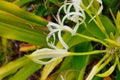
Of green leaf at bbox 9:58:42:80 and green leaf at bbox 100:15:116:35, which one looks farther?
green leaf at bbox 9:58:42:80

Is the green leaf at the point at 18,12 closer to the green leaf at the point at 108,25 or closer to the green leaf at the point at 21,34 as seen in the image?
the green leaf at the point at 21,34

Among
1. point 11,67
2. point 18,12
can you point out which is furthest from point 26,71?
point 18,12

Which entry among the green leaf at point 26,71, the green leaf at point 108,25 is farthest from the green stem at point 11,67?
the green leaf at point 108,25

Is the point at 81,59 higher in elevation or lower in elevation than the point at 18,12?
lower

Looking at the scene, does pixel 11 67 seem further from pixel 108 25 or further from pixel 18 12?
pixel 108 25

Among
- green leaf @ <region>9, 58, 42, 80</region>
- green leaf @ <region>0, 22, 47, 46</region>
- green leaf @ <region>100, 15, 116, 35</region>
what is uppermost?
green leaf @ <region>100, 15, 116, 35</region>

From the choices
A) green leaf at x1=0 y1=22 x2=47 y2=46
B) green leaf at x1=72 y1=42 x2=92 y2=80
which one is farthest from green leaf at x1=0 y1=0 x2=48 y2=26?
green leaf at x1=72 y1=42 x2=92 y2=80

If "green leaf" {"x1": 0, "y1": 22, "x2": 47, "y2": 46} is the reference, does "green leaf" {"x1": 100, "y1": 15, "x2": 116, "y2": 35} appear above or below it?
above

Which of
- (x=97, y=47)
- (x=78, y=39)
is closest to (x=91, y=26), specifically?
(x=78, y=39)

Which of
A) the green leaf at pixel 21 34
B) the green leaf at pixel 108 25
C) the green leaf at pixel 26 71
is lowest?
the green leaf at pixel 26 71

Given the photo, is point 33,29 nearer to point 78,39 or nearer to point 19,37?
point 19,37

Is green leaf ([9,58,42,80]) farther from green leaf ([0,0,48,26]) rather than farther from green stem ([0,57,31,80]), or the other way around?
green leaf ([0,0,48,26])
